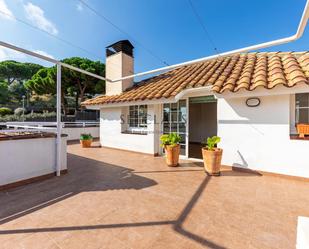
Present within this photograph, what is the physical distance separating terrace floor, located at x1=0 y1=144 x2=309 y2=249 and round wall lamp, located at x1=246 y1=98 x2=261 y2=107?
218cm

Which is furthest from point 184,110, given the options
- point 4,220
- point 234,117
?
point 4,220

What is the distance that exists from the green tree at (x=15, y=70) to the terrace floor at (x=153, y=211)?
155 feet

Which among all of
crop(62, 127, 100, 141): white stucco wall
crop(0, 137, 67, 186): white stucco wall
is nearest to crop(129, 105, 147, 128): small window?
crop(0, 137, 67, 186): white stucco wall

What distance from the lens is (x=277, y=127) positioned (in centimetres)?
488

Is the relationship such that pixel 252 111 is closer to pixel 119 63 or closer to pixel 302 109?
pixel 302 109

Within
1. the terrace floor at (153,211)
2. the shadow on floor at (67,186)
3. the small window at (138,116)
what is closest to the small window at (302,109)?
the terrace floor at (153,211)

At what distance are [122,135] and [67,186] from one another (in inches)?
190

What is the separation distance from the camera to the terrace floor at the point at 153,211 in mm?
2340

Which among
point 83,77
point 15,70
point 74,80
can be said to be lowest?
point 74,80

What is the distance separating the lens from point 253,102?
17.1 feet

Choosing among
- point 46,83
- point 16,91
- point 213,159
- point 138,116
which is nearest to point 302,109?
point 213,159

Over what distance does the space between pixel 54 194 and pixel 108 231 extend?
6.62 ft

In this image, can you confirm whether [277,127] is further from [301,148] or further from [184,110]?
[184,110]

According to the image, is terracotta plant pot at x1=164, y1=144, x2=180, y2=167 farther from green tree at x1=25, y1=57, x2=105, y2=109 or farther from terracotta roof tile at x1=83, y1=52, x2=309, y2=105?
green tree at x1=25, y1=57, x2=105, y2=109
